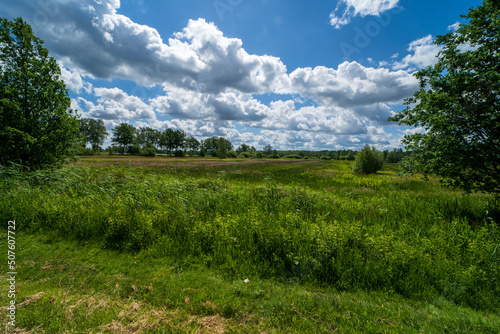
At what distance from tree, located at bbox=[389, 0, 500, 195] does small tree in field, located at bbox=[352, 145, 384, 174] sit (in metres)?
22.1

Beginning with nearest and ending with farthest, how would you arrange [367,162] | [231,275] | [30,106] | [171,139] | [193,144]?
[231,275] < [30,106] < [367,162] < [171,139] < [193,144]

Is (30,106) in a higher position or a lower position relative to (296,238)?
higher

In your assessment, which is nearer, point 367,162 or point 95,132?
point 367,162

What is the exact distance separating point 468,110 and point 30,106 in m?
20.5

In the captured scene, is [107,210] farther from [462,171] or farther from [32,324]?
[462,171]

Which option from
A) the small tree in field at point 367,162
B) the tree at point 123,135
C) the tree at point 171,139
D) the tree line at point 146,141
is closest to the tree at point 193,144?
the tree line at point 146,141

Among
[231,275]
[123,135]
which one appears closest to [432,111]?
[231,275]

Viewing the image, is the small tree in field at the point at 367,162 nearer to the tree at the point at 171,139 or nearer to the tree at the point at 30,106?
the tree at the point at 30,106

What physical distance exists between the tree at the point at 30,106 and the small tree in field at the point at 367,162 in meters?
32.7

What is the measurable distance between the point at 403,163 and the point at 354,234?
6.36 m

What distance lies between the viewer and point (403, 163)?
28.4ft

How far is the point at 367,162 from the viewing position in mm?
27875

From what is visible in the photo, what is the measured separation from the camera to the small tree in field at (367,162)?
91.4ft

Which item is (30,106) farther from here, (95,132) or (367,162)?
(95,132)
